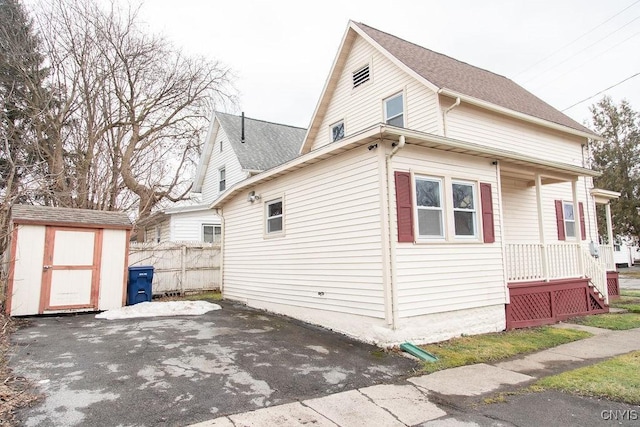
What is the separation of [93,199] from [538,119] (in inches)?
671

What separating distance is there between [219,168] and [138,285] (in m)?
9.04

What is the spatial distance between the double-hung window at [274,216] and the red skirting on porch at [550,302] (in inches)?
217

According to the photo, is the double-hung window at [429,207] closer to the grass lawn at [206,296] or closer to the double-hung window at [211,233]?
the grass lawn at [206,296]

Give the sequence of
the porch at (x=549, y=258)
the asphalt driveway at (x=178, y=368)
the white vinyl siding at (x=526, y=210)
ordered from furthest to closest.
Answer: the white vinyl siding at (x=526, y=210) < the porch at (x=549, y=258) < the asphalt driveway at (x=178, y=368)

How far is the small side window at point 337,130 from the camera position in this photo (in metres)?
12.7

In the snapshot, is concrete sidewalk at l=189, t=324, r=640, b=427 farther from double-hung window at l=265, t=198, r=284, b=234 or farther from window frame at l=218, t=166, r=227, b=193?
window frame at l=218, t=166, r=227, b=193

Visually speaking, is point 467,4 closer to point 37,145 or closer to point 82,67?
point 82,67

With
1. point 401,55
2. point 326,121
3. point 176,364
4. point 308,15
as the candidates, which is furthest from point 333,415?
point 308,15

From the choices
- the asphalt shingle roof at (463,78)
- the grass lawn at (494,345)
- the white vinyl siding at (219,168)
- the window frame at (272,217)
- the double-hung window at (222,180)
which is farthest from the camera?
the double-hung window at (222,180)

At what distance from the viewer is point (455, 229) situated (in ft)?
23.3

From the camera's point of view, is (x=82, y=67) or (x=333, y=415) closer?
(x=333, y=415)

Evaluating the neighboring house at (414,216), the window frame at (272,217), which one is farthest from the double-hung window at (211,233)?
the window frame at (272,217)

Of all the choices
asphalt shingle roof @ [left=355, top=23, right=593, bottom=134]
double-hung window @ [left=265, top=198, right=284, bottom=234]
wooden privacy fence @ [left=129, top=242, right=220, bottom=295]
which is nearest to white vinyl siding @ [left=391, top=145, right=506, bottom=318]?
asphalt shingle roof @ [left=355, top=23, right=593, bottom=134]

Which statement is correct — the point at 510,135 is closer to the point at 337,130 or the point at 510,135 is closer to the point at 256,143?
the point at 337,130
